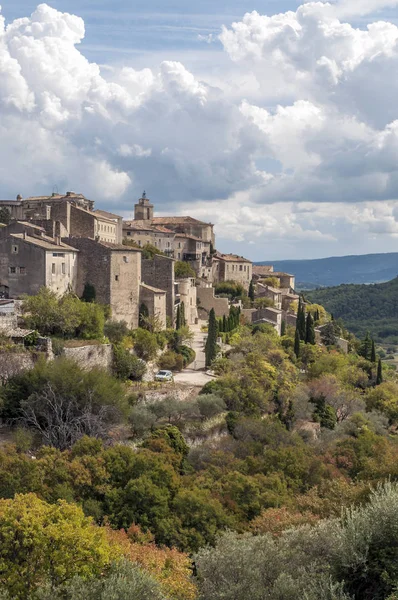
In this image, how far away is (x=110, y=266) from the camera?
4684cm

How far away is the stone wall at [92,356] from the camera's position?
3847 cm

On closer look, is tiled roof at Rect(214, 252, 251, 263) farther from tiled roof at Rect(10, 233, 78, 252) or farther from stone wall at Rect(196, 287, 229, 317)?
tiled roof at Rect(10, 233, 78, 252)

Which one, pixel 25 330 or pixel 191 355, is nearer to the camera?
pixel 25 330

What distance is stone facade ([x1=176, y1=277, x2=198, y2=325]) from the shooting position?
195 feet

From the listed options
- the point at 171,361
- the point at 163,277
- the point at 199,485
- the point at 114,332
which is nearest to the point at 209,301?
the point at 163,277

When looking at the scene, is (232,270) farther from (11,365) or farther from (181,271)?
(11,365)

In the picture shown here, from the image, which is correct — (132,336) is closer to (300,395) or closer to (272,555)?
(300,395)

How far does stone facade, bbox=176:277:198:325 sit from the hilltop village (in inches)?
3.5

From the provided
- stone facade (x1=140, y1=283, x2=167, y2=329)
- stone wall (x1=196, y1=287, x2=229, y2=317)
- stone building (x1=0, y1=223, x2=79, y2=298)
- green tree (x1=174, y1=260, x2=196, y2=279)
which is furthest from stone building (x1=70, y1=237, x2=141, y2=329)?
stone wall (x1=196, y1=287, x2=229, y2=317)

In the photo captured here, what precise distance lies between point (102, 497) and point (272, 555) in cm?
1061

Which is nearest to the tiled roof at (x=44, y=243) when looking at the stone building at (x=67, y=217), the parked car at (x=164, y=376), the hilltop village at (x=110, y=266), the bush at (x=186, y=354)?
the hilltop village at (x=110, y=266)

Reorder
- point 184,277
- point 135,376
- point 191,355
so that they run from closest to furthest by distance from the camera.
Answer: point 135,376 < point 191,355 < point 184,277

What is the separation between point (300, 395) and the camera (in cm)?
4444

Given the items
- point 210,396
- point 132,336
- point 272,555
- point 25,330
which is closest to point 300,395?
point 210,396
